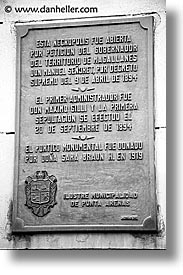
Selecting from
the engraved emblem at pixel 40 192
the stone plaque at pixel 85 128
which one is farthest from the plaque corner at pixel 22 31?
the engraved emblem at pixel 40 192

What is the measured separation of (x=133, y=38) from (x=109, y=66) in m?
0.25

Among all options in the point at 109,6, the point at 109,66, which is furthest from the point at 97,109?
the point at 109,6

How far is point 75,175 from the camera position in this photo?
5.10 m

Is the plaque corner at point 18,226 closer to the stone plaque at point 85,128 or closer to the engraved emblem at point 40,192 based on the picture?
the stone plaque at point 85,128

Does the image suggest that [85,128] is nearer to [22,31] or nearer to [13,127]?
[13,127]

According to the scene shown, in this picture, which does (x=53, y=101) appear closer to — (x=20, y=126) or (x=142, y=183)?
(x=20, y=126)

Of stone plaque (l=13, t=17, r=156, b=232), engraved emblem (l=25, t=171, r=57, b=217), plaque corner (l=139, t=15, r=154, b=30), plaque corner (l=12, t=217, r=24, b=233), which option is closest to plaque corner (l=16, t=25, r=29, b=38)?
stone plaque (l=13, t=17, r=156, b=232)

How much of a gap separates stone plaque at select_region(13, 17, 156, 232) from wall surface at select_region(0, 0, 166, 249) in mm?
50

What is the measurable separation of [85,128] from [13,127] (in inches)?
19.6

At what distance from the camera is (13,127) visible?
5.22 meters

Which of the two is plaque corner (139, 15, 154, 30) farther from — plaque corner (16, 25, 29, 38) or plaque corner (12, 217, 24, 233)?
plaque corner (12, 217, 24, 233)

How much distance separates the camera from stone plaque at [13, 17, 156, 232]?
5.02 meters

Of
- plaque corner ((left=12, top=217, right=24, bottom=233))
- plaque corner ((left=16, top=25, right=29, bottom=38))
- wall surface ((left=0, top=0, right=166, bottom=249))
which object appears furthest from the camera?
plaque corner ((left=16, top=25, right=29, bottom=38))

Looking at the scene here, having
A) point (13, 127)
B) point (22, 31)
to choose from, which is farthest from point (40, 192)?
point (22, 31)
